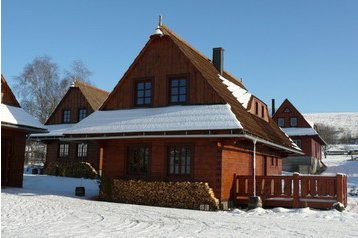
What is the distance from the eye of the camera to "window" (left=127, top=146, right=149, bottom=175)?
1781 cm

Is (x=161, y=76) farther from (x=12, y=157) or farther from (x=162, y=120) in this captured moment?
(x=12, y=157)

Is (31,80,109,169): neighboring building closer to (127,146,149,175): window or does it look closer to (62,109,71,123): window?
(62,109,71,123): window

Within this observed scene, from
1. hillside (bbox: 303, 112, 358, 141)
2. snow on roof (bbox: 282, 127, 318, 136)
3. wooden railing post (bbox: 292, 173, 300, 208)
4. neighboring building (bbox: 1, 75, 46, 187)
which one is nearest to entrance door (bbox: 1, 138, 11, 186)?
neighboring building (bbox: 1, 75, 46, 187)

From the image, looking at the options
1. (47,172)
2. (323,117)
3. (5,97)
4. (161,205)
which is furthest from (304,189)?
(323,117)

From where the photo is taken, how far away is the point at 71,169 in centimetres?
3114

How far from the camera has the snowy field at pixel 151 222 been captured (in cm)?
982

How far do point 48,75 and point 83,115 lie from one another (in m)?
16.5

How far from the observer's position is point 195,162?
1658 cm

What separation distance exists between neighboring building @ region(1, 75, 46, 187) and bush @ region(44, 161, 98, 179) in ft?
31.4

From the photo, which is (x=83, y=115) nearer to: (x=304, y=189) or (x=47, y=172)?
(x=47, y=172)

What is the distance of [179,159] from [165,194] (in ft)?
4.81

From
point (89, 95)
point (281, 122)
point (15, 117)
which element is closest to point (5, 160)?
point (15, 117)

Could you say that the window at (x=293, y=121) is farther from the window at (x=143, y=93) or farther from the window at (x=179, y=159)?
the window at (x=179, y=159)

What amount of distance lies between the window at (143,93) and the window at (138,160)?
2076 mm
